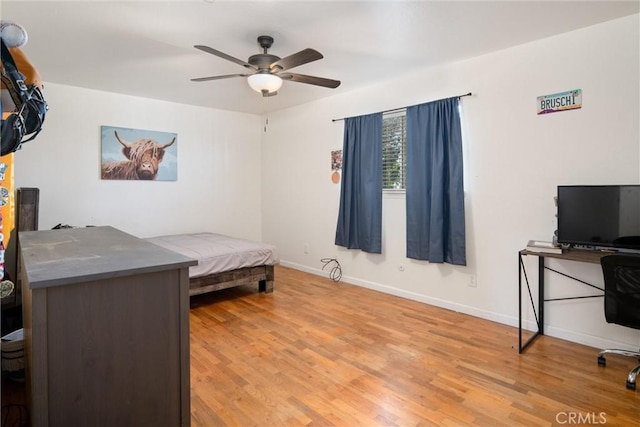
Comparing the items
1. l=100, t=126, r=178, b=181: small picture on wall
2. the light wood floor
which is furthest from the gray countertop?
l=100, t=126, r=178, b=181: small picture on wall

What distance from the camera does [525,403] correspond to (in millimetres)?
2064

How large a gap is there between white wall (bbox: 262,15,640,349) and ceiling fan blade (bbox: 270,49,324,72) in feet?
5.88

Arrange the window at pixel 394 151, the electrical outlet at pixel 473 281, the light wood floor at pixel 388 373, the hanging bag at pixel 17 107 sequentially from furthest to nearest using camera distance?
1. the window at pixel 394 151
2. the electrical outlet at pixel 473 281
3. the light wood floor at pixel 388 373
4. the hanging bag at pixel 17 107

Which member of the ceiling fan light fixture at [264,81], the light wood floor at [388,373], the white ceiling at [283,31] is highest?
the white ceiling at [283,31]

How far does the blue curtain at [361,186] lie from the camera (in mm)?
4312

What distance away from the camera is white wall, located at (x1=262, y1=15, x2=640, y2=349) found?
2693 mm

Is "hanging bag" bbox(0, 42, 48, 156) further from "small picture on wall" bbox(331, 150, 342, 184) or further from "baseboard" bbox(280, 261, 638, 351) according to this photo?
"small picture on wall" bbox(331, 150, 342, 184)

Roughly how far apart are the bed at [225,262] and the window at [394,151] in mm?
1689

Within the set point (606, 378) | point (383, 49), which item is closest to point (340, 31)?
point (383, 49)

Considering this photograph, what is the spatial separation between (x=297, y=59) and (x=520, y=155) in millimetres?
2184

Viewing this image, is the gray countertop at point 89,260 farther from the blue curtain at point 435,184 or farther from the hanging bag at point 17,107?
the blue curtain at point 435,184

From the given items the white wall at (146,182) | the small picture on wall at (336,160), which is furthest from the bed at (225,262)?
the small picture on wall at (336,160)

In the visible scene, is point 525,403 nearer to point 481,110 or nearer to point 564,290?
point 564,290

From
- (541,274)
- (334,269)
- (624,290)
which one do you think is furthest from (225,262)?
(624,290)
